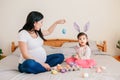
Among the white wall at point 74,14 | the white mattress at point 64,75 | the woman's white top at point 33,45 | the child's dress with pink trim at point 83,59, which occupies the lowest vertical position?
the white mattress at point 64,75

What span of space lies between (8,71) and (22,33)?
0.41 metres

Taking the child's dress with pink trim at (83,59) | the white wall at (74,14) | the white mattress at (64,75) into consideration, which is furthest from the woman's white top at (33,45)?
the white wall at (74,14)

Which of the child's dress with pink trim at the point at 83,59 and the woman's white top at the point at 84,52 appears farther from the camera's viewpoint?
the woman's white top at the point at 84,52

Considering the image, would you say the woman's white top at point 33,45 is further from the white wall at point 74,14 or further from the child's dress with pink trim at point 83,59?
the white wall at point 74,14

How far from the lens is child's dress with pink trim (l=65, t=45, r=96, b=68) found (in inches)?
97.3

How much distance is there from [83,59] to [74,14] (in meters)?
1.36

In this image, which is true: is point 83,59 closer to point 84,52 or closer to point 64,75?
point 84,52

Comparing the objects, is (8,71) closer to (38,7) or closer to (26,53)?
(26,53)

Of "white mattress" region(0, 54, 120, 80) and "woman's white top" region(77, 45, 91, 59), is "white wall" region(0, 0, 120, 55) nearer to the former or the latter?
"woman's white top" region(77, 45, 91, 59)

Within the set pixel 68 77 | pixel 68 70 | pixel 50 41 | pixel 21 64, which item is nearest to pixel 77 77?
pixel 68 77

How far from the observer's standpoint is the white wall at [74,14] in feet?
12.2

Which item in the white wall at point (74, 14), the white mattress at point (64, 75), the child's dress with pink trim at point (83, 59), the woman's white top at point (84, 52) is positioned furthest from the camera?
the white wall at point (74, 14)

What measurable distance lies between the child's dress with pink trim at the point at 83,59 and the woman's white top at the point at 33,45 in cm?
35

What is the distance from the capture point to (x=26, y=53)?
2.31 metres
